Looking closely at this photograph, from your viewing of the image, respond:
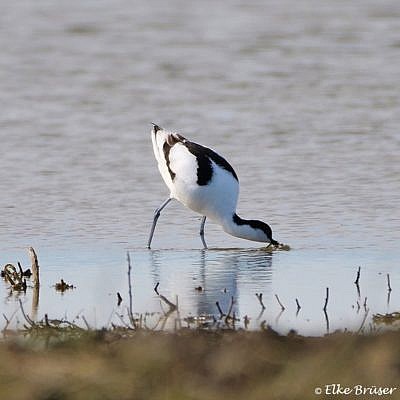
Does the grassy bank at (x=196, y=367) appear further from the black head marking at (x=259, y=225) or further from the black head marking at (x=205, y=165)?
the black head marking at (x=205, y=165)

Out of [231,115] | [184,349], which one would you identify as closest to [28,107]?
[231,115]

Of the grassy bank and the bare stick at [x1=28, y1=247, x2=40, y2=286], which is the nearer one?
the grassy bank

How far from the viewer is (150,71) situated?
15.9 metres

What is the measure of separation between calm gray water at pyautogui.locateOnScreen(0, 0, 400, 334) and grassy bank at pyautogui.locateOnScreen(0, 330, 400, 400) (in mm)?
1199

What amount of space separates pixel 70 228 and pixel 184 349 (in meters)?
4.53

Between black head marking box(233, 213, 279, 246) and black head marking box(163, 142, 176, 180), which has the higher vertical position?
black head marking box(163, 142, 176, 180)

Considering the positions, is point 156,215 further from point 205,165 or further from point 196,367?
point 196,367

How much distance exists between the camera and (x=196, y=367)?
4469 mm

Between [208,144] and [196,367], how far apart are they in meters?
7.57

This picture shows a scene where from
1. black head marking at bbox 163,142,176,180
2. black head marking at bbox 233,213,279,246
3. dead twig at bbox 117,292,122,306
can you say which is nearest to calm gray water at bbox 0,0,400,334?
dead twig at bbox 117,292,122,306

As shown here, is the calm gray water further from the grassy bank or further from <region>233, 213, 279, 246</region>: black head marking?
the grassy bank

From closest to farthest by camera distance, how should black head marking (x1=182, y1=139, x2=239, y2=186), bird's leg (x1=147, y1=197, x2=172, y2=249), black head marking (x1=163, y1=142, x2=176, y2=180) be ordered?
bird's leg (x1=147, y1=197, x2=172, y2=249) → black head marking (x1=182, y1=139, x2=239, y2=186) → black head marking (x1=163, y1=142, x2=176, y2=180)

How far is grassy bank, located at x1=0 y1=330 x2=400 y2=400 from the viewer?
4.23 metres

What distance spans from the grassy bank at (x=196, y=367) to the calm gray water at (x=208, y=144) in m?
1.20
